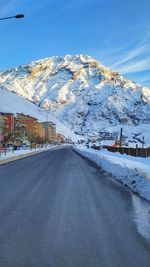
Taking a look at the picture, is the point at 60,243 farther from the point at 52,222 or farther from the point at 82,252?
the point at 52,222

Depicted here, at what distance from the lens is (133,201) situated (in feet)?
41.2

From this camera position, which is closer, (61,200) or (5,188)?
(61,200)

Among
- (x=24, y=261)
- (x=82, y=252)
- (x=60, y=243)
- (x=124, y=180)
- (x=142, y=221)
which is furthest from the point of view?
(x=124, y=180)

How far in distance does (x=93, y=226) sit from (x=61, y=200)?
4.03 meters

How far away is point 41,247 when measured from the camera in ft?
22.4

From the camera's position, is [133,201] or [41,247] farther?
[133,201]

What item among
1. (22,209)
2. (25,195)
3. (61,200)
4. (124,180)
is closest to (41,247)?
(22,209)

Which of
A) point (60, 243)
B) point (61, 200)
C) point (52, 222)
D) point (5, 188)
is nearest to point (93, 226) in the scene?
point (52, 222)

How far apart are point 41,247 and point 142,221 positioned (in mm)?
3145

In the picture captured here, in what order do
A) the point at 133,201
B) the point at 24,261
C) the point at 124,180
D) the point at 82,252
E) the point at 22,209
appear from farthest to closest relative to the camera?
the point at 124,180 < the point at 133,201 < the point at 22,209 < the point at 82,252 < the point at 24,261

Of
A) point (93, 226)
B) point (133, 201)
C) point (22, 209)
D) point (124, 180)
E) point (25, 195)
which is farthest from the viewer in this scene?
point (124, 180)

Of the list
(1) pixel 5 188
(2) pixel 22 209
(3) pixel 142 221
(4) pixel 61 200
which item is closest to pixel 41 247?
(3) pixel 142 221

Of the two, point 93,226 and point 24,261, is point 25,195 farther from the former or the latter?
point 24,261

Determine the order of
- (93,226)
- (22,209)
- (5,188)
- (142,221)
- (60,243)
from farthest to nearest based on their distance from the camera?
(5,188) < (22,209) < (142,221) < (93,226) < (60,243)
